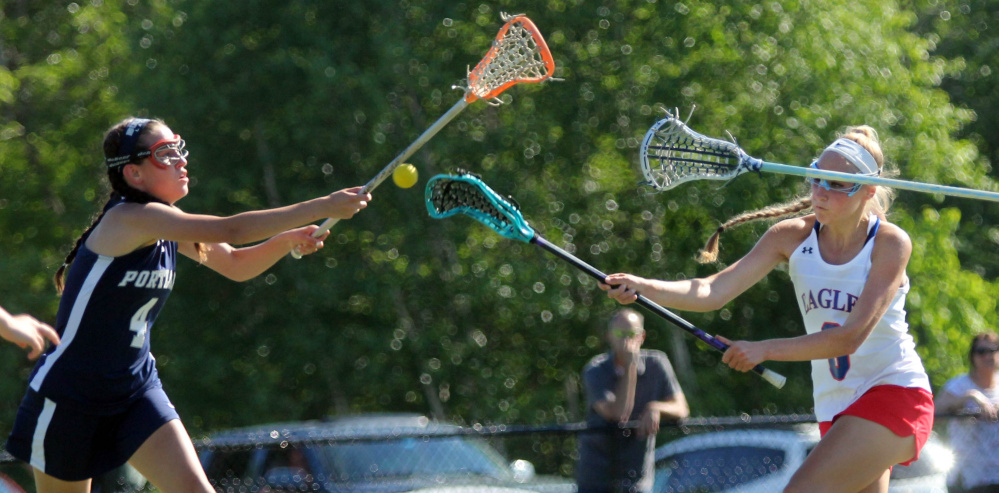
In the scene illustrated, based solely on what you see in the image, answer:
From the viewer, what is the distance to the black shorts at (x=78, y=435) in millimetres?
4051

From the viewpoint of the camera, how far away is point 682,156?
4555mm

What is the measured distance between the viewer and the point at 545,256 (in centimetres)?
1305

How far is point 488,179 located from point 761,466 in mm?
6166

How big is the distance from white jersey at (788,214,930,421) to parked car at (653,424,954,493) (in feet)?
9.10

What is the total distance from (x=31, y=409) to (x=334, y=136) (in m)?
8.64

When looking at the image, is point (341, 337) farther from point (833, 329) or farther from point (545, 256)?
point (833, 329)

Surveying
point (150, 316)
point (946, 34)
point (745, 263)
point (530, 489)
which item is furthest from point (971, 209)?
point (150, 316)

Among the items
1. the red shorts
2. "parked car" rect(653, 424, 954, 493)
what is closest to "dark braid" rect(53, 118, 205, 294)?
the red shorts

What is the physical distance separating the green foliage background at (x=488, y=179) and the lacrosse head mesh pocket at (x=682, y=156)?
7.97 metres

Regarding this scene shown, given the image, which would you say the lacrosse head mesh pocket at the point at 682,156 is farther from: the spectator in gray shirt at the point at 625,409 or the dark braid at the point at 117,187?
the spectator in gray shirt at the point at 625,409

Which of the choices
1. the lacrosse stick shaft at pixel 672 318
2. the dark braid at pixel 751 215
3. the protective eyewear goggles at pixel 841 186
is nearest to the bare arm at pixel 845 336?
the lacrosse stick shaft at pixel 672 318

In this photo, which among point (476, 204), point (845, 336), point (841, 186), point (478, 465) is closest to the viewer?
point (845, 336)

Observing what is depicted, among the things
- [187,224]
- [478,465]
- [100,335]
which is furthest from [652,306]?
[478,465]

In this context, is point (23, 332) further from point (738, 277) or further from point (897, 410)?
point (897, 410)
